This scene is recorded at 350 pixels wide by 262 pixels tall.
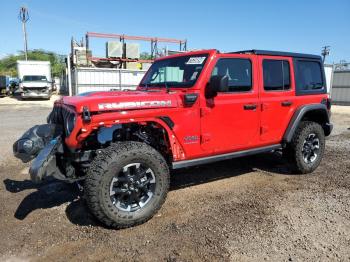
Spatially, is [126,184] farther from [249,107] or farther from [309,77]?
[309,77]

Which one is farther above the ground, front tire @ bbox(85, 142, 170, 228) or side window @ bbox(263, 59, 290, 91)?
side window @ bbox(263, 59, 290, 91)

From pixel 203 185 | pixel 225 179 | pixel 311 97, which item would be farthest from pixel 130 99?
pixel 311 97

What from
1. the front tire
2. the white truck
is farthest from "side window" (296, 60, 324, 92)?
the white truck

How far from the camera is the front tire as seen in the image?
3.54 m

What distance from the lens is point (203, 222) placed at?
387 centimetres

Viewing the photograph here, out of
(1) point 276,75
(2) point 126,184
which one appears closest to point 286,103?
(1) point 276,75

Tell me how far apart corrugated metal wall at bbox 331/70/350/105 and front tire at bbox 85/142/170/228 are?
Answer: 23739 mm

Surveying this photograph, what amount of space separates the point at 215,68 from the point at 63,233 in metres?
2.73

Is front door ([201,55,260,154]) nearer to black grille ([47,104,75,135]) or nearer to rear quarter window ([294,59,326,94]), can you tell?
rear quarter window ([294,59,326,94])

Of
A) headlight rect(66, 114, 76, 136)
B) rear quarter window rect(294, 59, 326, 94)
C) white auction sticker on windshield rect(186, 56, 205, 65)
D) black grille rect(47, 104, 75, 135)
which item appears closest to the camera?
headlight rect(66, 114, 76, 136)

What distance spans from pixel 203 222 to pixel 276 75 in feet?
8.59

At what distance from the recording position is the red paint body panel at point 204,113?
3.63 meters

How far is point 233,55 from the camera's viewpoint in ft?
15.3

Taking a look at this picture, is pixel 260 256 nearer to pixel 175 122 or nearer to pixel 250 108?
pixel 175 122
